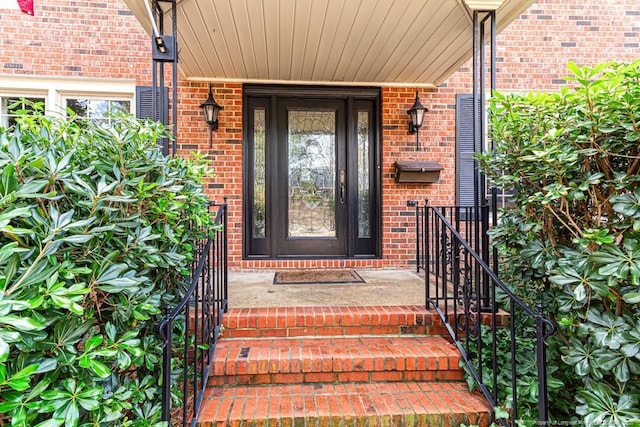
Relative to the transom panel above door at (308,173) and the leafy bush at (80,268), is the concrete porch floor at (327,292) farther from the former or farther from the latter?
the leafy bush at (80,268)

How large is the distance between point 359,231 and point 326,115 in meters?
1.47

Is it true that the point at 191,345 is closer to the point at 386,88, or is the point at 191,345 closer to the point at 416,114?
the point at 416,114

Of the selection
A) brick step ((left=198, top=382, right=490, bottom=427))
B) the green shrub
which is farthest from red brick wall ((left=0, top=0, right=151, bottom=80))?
the green shrub

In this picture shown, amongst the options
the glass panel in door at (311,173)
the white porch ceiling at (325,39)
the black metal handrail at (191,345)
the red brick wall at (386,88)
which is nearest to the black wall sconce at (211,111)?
the red brick wall at (386,88)

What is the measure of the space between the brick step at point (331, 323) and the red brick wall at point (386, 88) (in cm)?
159

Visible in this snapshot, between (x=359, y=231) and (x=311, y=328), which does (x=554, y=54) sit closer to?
(x=359, y=231)

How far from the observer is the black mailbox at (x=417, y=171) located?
3.89 metres

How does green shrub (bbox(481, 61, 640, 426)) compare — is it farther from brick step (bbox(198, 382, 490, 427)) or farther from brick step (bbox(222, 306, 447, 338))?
brick step (bbox(222, 306, 447, 338))

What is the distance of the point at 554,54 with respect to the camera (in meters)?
4.21

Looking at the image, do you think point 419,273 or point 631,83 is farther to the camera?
point 419,273

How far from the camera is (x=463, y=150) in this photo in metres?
4.10

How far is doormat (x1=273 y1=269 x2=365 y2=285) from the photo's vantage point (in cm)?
332

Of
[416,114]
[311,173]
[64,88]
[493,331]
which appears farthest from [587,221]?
[64,88]

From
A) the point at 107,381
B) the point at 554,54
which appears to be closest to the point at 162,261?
the point at 107,381
